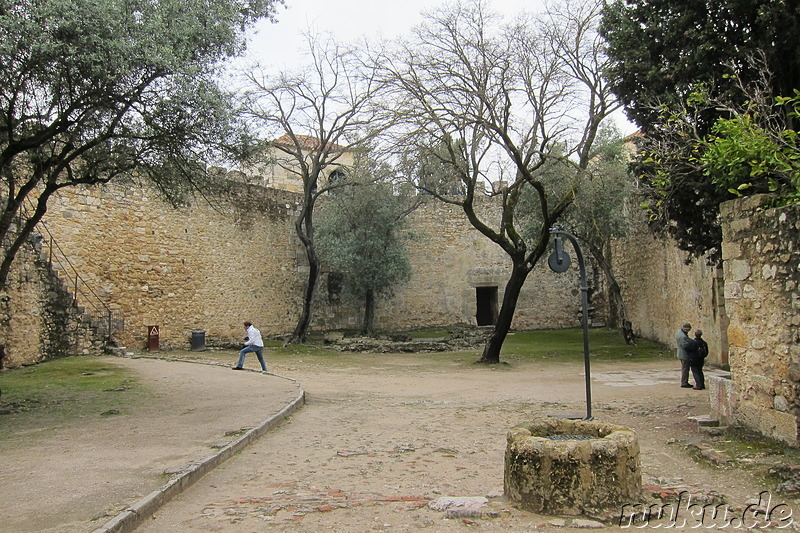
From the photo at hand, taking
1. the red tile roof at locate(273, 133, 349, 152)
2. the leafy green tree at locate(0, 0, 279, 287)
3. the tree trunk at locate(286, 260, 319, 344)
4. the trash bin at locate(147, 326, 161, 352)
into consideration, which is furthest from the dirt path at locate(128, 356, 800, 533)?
the red tile roof at locate(273, 133, 349, 152)

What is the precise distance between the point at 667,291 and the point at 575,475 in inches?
625

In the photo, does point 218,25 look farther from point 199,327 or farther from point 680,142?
point 199,327

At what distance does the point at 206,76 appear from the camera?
9375mm

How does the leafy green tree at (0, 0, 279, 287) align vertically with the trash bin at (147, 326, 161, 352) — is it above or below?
above

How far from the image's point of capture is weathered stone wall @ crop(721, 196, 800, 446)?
5.79m

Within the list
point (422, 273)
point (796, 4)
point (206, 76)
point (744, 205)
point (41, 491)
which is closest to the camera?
point (41, 491)

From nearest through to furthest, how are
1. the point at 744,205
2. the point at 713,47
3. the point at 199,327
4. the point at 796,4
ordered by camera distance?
the point at 744,205, the point at 796,4, the point at 713,47, the point at 199,327

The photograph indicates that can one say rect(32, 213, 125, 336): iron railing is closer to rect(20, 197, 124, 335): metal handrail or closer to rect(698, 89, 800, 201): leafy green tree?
rect(20, 197, 124, 335): metal handrail

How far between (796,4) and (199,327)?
17.9 m

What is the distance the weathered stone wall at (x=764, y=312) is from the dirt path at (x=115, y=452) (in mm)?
5605

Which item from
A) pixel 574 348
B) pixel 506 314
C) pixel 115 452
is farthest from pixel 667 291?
pixel 115 452

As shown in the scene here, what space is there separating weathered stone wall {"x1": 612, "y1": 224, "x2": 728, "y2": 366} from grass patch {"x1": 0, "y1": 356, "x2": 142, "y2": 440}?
1157cm

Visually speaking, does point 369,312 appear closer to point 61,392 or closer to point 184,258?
point 184,258

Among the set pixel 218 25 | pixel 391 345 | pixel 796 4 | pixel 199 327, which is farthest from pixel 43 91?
pixel 391 345
